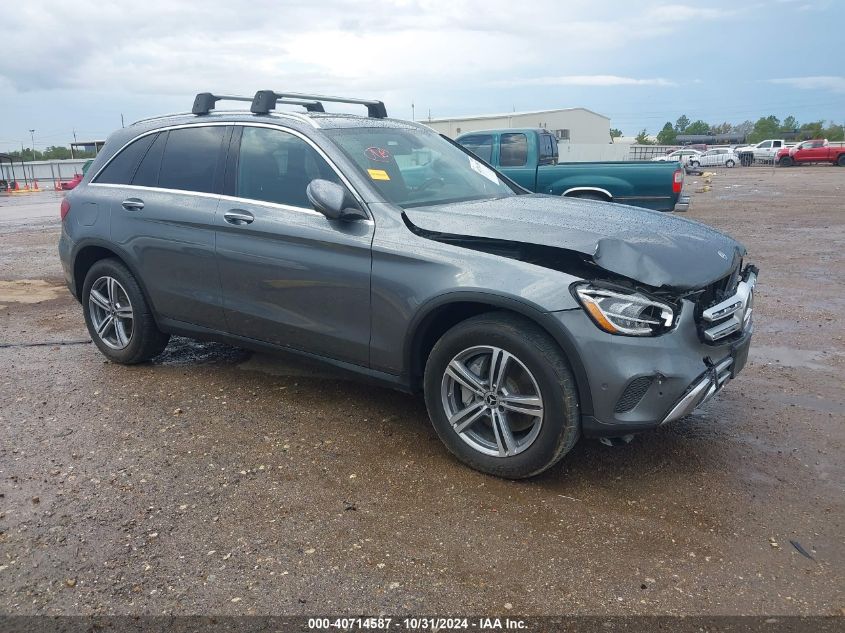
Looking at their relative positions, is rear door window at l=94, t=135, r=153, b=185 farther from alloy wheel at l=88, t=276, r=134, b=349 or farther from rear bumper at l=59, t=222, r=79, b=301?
alloy wheel at l=88, t=276, r=134, b=349

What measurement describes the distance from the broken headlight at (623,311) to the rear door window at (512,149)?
→ 9.20m

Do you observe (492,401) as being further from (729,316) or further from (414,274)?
(729,316)

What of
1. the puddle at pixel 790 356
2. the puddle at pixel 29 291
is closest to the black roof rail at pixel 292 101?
the puddle at pixel 790 356

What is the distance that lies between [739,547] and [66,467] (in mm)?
3330

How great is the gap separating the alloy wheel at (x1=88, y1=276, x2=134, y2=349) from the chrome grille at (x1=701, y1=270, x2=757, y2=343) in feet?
12.8

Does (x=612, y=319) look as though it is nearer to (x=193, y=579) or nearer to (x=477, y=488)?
(x=477, y=488)

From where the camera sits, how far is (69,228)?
221 inches

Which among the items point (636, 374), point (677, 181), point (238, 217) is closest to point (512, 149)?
point (677, 181)

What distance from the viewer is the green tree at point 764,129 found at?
111 metres

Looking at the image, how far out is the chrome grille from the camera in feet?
11.4

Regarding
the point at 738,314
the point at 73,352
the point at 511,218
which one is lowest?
the point at 73,352

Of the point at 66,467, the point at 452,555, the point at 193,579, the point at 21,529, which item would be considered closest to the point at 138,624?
the point at 193,579

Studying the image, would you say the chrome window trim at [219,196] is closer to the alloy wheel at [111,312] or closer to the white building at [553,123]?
the alloy wheel at [111,312]

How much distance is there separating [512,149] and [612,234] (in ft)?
29.6
